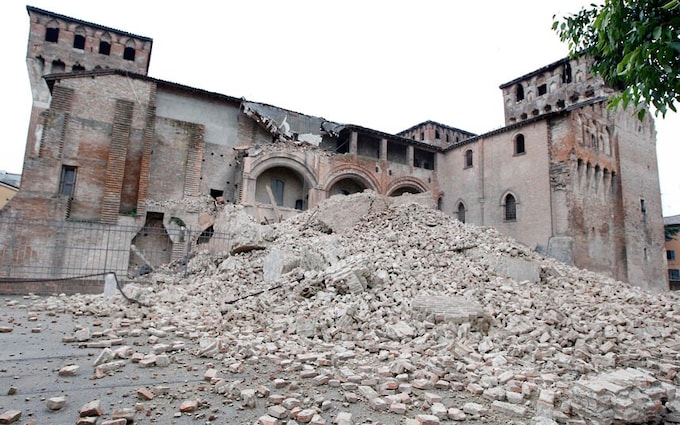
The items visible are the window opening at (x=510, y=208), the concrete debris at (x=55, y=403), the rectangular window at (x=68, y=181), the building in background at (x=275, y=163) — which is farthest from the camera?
the window opening at (x=510, y=208)

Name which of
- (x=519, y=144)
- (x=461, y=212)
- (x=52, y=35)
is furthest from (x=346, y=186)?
(x=52, y=35)

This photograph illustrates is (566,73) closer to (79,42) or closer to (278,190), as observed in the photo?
(278,190)

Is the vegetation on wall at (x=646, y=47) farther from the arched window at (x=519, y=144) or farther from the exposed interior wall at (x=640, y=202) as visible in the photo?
the exposed interior wall at (x=640, y=202)

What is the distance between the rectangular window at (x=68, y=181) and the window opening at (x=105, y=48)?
10.1 meters

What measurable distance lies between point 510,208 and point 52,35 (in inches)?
1102

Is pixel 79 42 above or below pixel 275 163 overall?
above

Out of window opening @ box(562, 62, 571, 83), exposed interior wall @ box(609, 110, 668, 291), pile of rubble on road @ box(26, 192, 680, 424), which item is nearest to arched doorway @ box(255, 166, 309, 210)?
pile of rubble on road @ box(26, 192, 680, 424)

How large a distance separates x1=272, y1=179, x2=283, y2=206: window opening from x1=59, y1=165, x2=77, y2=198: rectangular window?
9026 millimetres

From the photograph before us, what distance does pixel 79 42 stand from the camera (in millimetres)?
21891

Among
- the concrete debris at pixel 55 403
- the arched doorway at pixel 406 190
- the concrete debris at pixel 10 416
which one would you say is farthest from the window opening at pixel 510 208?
the concrete debris at pixel 10 416

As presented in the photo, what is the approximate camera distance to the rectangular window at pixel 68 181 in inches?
629

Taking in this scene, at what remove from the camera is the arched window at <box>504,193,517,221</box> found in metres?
20.9

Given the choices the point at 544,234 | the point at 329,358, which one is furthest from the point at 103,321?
the point at 544,234

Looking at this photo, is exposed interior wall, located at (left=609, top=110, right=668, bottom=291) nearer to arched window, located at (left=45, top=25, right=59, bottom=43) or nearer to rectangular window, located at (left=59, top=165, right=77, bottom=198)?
rectangular window, located at (left=59, top=165, right=77, bottom=198)
